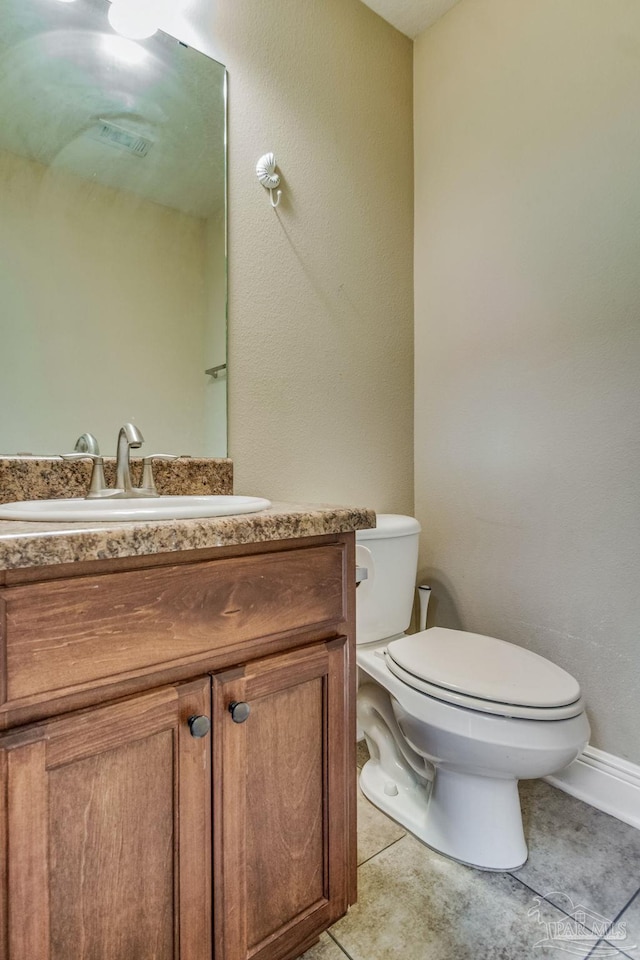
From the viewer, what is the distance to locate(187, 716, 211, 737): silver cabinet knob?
73 centimetres

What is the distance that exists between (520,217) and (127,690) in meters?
1.66

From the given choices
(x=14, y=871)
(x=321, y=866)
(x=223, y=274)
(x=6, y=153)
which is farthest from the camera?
(x=223, y=274)

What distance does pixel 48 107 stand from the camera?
1.15m

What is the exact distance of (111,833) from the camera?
2.19ft

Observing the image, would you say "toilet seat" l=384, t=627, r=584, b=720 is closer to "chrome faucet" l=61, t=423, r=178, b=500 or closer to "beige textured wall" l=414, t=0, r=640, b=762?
"beige textured wall" l=414, t=0, r=640, b=762

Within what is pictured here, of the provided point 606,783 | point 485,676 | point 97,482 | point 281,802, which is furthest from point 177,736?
point 606,783

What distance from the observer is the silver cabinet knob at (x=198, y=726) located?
727mm

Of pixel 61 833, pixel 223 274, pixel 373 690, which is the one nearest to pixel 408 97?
pixel 223 274

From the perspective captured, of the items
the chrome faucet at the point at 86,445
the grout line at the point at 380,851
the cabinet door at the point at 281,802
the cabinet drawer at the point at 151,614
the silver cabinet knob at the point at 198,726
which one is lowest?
the grout line at the point at 380,851

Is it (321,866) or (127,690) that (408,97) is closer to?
(127,690)

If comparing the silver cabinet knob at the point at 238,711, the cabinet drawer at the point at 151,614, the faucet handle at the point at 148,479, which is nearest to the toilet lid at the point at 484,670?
the cabinet drawer at the point at 151,614

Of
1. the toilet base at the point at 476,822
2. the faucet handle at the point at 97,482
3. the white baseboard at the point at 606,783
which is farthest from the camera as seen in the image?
the white baseboard at the point at 606,783

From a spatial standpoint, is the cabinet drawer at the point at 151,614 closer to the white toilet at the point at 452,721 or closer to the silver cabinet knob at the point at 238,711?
the silver cabinet knob at the point at 238,711

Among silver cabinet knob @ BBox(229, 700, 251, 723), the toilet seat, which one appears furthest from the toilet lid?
silver cabinet knob @ BBox(229, 700, 251, 723)
